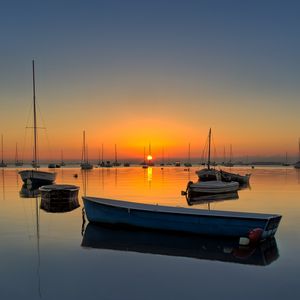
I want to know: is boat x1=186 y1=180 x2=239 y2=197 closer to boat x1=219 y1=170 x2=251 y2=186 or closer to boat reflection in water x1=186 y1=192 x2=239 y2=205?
boat reflection in water x1=186 y1=192 x2=239 y2=205

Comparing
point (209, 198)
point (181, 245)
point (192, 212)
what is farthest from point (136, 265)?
point (209, 198)

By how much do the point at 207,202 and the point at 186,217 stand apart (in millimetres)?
15356

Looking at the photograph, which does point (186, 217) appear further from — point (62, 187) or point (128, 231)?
point (62, 187)

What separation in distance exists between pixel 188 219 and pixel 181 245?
1834 millimetres

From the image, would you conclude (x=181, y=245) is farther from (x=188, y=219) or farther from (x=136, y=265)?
(x=136, y=265)

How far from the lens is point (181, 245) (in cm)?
1655

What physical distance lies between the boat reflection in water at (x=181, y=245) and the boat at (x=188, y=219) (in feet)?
1.16

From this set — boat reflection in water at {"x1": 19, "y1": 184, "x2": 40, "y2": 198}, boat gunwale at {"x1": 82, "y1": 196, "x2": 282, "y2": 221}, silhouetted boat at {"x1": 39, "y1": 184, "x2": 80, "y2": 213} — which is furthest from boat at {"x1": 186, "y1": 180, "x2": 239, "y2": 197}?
boat gunwale at {"x1": 82, "y1": 196, "x2": 282, "y2": 221}

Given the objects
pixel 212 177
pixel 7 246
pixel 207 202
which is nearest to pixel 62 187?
pixel 207 202

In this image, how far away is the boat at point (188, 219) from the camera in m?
17.0

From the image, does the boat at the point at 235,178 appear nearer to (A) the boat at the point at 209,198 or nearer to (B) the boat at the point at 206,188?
(A) the boat at the point at 209,198

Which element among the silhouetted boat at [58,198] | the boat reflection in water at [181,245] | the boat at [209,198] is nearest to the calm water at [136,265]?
the boat reflection in water at [181,245]

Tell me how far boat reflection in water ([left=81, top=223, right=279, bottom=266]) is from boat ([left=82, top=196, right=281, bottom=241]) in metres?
0.35

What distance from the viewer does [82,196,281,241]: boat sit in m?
17.0
